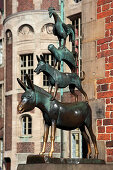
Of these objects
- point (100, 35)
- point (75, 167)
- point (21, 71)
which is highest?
point (21, 71)

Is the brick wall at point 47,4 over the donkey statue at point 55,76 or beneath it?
over

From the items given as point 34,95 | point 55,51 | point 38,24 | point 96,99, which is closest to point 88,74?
point 96,99

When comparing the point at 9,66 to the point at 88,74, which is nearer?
the point at 88,74

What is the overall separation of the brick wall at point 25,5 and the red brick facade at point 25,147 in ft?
25.4

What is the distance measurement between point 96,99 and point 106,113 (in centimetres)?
33

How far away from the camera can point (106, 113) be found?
299 inches

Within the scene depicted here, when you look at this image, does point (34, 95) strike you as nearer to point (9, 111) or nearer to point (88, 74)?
point (88, 74)

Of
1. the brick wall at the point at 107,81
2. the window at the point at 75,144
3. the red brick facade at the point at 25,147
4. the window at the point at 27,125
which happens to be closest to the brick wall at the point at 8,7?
the window at the point at 27,125

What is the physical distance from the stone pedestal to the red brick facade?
19856 millimetres

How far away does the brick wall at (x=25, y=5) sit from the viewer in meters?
27.5

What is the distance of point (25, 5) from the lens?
27.7m

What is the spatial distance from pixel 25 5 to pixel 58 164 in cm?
2242

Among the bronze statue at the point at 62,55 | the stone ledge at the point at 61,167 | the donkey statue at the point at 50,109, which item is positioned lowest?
the stone ledge at the point at 61,167

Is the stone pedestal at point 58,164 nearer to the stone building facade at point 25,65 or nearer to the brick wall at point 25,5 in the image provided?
the stone building facade at point 25,65
